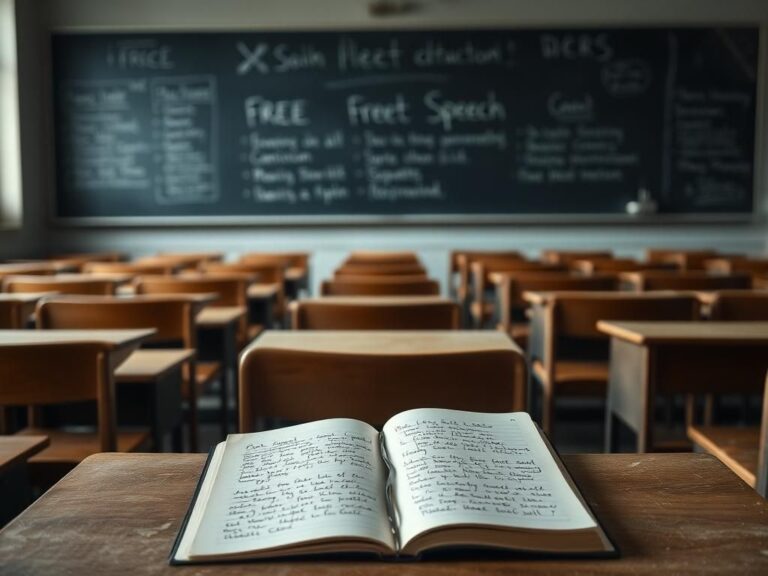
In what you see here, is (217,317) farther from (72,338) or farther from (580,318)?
(580,318)

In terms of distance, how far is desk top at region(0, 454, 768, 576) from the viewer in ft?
2.11

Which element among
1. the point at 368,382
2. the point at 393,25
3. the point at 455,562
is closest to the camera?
the point at 455,562

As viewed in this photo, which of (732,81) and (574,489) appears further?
(732,81)

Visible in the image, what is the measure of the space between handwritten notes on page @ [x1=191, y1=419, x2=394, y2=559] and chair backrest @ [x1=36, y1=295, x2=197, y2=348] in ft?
5.21

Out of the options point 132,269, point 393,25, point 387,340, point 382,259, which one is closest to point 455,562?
point 387,340

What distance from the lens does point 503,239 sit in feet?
24.1

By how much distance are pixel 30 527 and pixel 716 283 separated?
3.10 meters

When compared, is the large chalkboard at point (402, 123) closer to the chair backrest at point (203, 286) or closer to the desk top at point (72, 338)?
the chair backrest at point (203, 286)

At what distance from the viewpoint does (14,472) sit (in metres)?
1.21

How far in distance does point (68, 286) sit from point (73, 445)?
4.34 feet

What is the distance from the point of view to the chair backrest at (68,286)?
3246 millimetres

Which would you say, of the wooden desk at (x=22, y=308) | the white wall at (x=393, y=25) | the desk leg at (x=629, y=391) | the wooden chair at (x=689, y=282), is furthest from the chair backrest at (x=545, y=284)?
the white wall at (x=393, y=25)

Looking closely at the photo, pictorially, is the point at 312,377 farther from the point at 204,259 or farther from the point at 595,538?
the point at 204,259

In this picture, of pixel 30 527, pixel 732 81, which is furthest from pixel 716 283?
pixel 732 81
